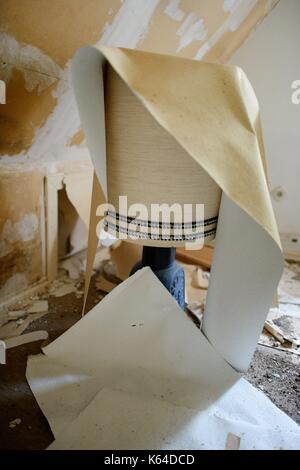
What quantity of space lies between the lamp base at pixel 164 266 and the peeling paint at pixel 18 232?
49 centimetres

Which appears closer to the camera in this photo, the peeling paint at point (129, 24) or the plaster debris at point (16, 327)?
the peeling paint at point (129, 24)

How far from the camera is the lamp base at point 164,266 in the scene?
1.09 m

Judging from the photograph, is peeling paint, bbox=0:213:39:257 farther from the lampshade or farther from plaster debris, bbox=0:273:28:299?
the lampshade

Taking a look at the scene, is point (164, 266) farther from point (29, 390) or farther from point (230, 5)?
point (230, 5)

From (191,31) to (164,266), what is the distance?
105cm

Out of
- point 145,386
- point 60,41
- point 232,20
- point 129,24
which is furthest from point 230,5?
point 145,386

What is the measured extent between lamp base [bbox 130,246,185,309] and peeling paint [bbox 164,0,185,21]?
855 millimetres

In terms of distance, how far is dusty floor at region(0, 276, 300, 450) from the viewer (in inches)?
30.9

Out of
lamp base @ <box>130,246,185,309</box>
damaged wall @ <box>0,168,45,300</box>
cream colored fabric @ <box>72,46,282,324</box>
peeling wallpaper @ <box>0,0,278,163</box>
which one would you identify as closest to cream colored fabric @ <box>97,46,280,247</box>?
cream colored fabric @ <box>72,46,282,324</box>

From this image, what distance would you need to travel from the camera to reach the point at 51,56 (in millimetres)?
978

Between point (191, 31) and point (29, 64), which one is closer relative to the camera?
point (29, 64)

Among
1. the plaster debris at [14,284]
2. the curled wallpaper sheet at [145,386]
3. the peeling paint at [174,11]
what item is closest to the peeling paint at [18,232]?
the plaster debris at [14,284]

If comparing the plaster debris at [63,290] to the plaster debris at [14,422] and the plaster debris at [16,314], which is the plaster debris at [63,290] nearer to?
the plaster debris at [16,314]

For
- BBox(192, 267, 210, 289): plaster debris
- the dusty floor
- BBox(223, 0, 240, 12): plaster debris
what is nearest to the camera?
the dusty floor
